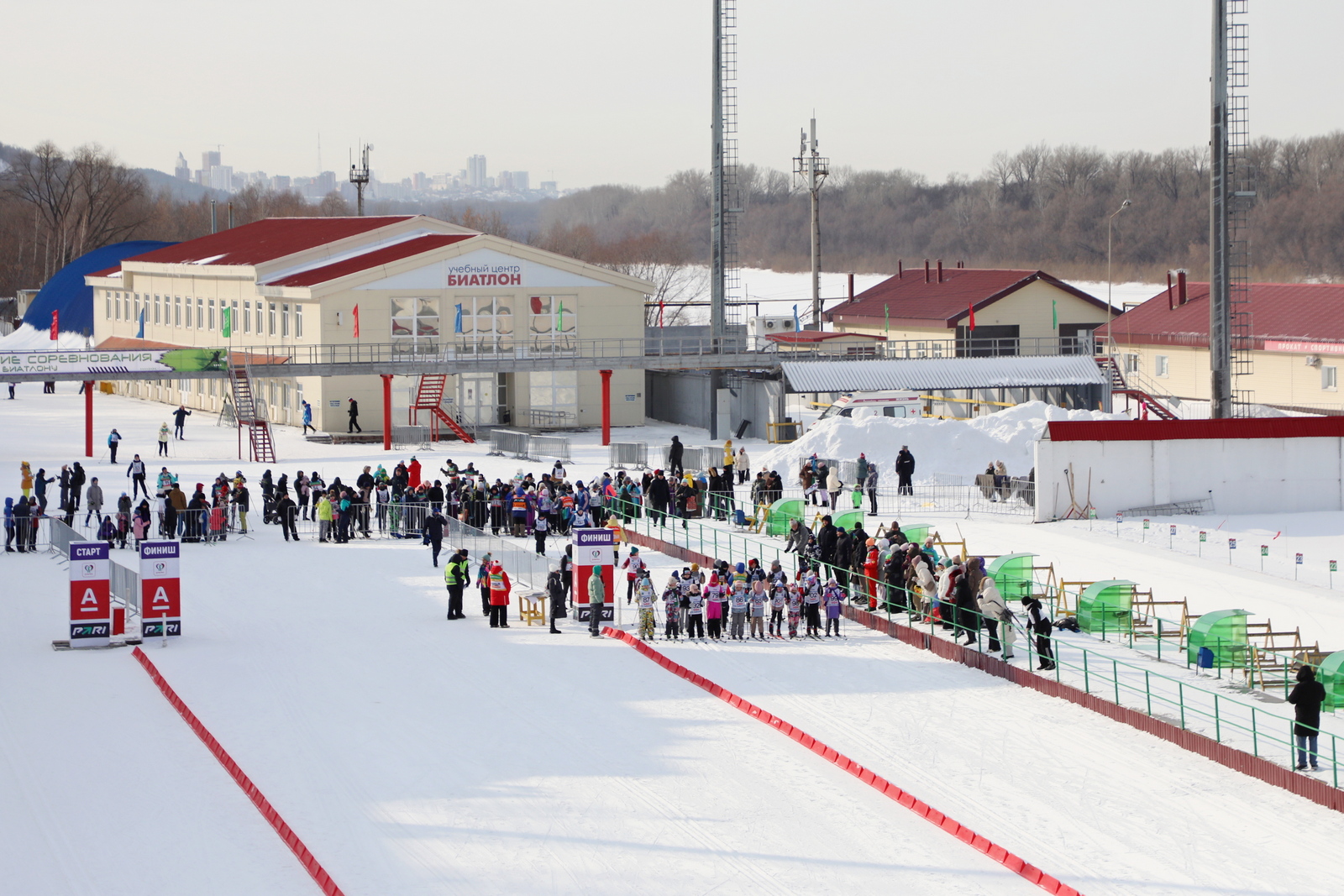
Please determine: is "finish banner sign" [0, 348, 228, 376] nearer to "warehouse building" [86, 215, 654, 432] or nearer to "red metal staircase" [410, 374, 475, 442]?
"warehouse building" [86, 215, 654, 432]

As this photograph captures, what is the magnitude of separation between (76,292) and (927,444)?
51243 millimetres

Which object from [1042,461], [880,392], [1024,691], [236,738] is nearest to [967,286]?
[880,392]

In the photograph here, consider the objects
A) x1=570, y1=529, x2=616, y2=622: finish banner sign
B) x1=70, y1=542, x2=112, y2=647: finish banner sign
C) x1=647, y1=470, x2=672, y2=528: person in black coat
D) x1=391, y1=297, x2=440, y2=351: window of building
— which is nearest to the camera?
x1=70, y1=542, x2=112, y2=647: finish banner sign

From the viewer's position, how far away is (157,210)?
447 ft

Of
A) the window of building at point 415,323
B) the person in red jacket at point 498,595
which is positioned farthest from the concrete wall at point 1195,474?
the window of building at point 415,323

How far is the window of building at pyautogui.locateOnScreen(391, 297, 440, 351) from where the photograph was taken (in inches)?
1946

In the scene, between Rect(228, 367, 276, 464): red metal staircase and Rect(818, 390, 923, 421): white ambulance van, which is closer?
Rect(228, 367, 276, 464): red metal staircase

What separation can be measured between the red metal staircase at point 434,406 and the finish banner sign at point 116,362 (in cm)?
612

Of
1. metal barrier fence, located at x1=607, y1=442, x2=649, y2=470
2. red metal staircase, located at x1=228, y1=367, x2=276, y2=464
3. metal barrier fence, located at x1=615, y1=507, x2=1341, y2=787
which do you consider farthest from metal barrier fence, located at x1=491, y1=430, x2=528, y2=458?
metal barrier fence, located at x1=615, y1=507, x2=1341, y2=787

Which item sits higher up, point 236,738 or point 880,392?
point 880,392

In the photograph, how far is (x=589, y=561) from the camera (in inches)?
921

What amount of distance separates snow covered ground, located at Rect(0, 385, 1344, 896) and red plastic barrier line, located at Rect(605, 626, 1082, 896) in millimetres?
159

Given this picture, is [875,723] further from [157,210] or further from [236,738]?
[157,210]

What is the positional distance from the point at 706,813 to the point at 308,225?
55192 mm
